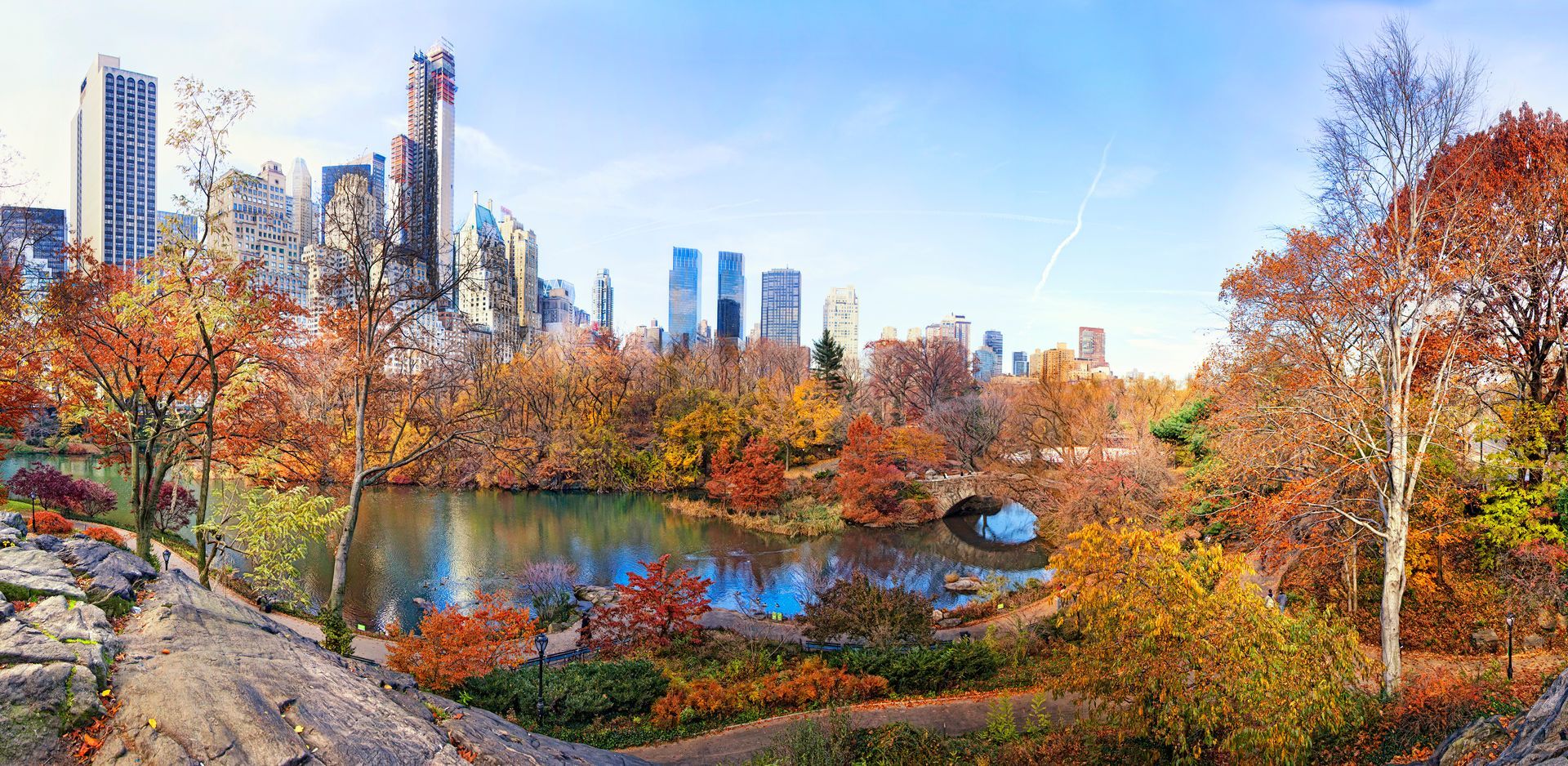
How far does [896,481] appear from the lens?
33.1m

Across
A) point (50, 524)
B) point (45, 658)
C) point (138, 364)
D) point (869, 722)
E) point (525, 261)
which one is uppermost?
point (525, 261)

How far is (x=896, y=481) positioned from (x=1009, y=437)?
7.02 m

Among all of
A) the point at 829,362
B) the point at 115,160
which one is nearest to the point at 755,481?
the point at 829,362

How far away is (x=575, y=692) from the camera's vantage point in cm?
1091

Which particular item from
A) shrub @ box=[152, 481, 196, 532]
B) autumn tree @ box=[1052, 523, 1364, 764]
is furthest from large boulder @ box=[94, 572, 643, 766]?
shrub @ box=[152, 481, 196, 532]

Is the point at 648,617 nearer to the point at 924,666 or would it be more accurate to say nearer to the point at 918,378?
the point at 924,666

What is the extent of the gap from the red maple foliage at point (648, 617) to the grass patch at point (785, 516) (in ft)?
50.0

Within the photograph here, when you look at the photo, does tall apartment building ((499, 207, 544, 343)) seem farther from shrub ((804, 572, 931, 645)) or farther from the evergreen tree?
shrub ((804, 572, 931, 645))

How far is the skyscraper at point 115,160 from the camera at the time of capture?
96.4m

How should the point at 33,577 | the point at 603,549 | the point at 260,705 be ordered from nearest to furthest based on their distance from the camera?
the point at 260,705, the point at 33,577, the point at 603,549

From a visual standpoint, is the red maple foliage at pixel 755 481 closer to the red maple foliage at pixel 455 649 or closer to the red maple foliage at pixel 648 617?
the red maple foliage at pixel 648 617

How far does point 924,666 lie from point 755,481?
21.0m

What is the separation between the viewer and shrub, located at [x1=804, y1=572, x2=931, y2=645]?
13.9 meters

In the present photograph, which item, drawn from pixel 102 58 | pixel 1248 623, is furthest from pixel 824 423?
pixel 102 58
